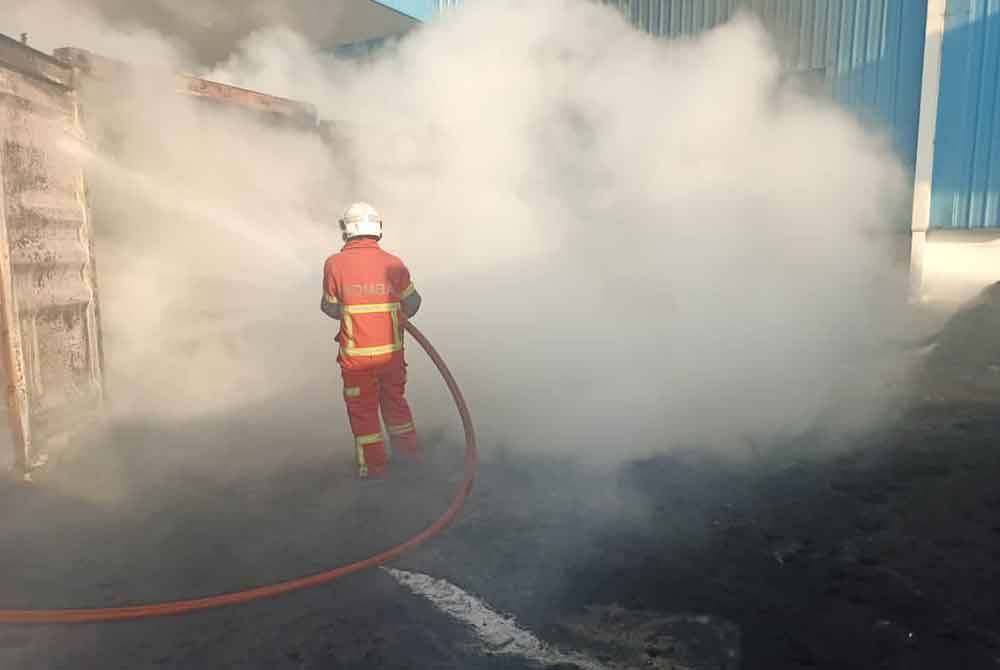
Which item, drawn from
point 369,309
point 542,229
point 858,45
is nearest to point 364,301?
point 369,309

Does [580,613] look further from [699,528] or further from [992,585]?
[992,585]

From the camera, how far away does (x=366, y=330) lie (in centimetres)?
374

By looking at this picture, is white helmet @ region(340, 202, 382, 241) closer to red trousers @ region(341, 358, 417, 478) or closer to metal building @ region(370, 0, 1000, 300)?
red trousers @ region(341, 358, 417, 478)

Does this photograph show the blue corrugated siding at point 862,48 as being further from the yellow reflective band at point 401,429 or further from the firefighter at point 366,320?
the yellow reflective band at point 401,429

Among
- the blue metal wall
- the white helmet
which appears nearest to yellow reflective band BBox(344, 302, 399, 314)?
the white helmet

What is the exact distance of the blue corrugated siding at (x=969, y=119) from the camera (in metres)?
6.63

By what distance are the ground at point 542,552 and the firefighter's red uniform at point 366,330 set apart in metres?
0.29

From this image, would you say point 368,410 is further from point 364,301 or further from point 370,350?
point 364,301

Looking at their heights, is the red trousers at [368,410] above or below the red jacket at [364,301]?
below

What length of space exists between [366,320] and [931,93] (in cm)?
655

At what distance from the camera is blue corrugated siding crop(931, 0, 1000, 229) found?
663 cm

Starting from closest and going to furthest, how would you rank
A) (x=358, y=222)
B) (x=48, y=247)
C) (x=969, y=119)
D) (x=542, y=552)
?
1. (x=542, y=552)
2. (x=358, y=222)
3. (x=48, y=247)
4. (x=969, y=119)

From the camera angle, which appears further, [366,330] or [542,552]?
[366,330]

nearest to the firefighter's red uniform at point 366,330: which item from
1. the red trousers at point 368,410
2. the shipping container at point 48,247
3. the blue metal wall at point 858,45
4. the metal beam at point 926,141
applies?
the red trousers at point 368,410
